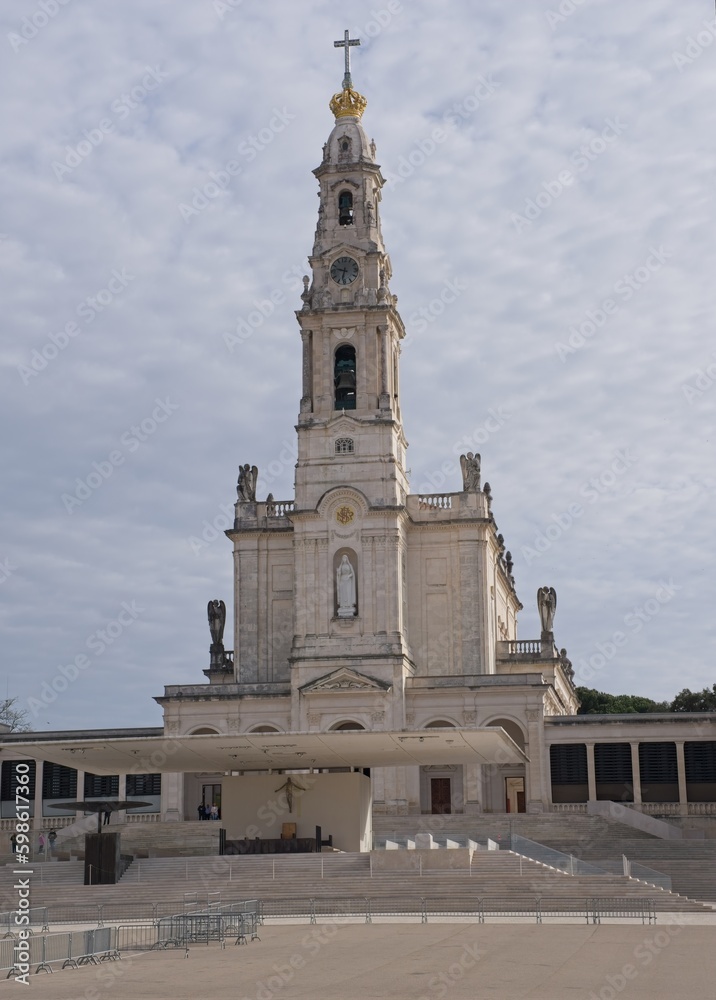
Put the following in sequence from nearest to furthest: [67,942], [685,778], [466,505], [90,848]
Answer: [67,942], [90,848], [685,778], [466,505]

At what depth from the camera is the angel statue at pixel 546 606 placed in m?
76.1

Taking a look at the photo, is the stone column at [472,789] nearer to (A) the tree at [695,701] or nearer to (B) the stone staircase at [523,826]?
(B) the stone staircase at [523,826]

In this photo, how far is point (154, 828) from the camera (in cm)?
5912

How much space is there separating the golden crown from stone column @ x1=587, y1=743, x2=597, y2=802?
34206 millimetres

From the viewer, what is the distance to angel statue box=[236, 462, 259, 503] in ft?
232

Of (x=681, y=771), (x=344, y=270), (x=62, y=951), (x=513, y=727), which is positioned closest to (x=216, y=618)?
(x=513, y=727)

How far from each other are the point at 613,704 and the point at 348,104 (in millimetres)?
50270

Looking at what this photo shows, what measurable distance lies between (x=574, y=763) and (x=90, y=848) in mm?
26207

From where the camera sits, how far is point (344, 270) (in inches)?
2753

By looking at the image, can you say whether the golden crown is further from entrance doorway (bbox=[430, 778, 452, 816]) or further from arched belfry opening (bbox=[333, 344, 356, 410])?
entrance doorway (bbox=[430, 778, 452, 816])

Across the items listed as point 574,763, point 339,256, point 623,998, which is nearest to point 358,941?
point 623,998

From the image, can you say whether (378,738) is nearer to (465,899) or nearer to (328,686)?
(465,899)

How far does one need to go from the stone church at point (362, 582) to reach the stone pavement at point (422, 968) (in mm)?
29952

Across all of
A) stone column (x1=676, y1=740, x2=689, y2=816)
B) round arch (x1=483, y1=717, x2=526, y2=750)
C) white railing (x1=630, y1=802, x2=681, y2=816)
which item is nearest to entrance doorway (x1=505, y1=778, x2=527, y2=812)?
round arch (x1=483, y1=717, x2=526, y2=750)
